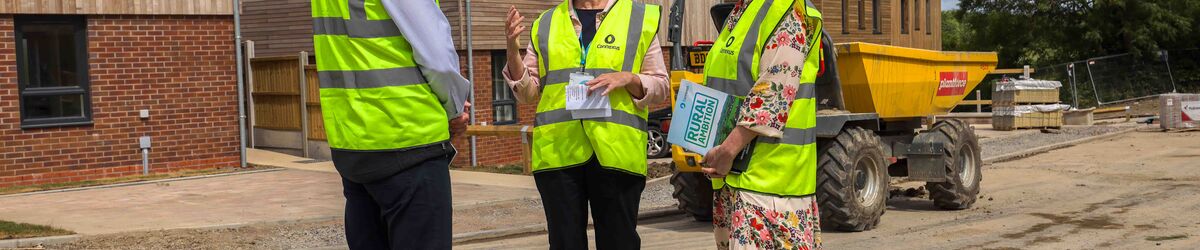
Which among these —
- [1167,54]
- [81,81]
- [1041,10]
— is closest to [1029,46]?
[1041,10]

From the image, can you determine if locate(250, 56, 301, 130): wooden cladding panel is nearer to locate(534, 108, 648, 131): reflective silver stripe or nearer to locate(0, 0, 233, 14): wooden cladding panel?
locate(0, 0, 233, 14): wooden cladding panel

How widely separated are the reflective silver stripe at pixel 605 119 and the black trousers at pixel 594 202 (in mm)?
200

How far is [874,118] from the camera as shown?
11.7 metres

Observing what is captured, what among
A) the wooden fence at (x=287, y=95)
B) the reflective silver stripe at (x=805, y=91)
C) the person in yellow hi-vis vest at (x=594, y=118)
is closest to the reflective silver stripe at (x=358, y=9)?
the person in yellow hi-vis vest at (x=594, y=118)

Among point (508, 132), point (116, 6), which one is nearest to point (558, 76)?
point (508, 132)

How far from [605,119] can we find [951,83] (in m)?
8.02

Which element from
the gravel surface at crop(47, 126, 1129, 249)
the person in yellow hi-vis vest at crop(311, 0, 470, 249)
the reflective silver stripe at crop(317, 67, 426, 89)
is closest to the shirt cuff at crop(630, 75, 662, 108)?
the person in yellow hi-vis vest at crop(311, 0, 470, 249)

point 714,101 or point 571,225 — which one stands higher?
point 714,101

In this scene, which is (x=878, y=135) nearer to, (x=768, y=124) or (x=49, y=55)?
(x=768, y=124)

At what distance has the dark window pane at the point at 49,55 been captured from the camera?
53.7 feet

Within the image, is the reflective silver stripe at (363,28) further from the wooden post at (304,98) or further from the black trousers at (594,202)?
the wooden post at (304,98)

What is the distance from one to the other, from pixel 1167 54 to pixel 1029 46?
6.40m

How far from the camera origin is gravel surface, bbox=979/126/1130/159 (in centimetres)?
2229

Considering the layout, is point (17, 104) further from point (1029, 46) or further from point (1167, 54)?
point (1029, 46)
